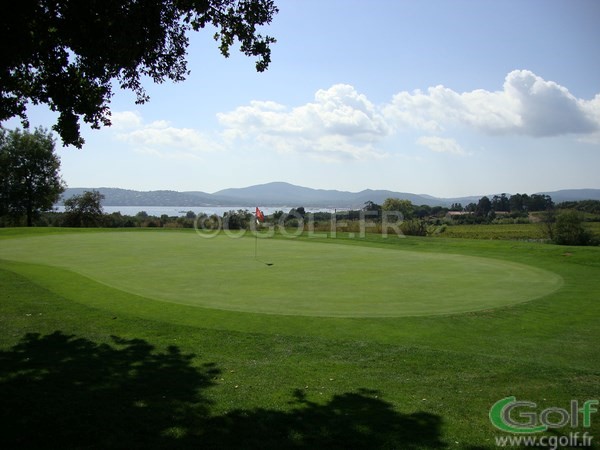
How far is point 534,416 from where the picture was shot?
4.49 m

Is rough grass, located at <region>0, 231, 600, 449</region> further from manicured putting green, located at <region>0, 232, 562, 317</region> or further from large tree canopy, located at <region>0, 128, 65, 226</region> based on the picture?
large tree canopy, located at <region>0, 128, 65, 226</region>

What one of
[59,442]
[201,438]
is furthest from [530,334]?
[59,442]

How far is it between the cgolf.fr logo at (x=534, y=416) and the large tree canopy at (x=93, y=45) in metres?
7.36

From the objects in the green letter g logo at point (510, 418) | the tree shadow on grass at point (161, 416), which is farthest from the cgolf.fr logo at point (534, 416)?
the tree shadow on grass at point (161, 416)

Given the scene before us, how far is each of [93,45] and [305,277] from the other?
726 centimetres

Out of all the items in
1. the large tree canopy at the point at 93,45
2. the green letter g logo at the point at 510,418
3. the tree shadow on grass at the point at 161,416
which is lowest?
the green letter g logo at the point at 510,418

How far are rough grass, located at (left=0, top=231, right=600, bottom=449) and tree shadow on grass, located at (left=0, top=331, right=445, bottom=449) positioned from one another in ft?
0.06

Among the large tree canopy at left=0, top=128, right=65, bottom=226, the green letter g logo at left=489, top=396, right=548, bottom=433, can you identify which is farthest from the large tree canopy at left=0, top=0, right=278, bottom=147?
the large tree canopy at left=0, top=128, right=65, bottom=226

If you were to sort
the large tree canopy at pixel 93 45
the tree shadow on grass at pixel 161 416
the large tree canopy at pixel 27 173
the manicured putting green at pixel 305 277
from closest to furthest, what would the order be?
the tree shadow on grass at pixel 161 416
the large tree canopy at pixel 93 45
the manicured putting green at pixel 305 277
the large tree canopy at pixel 27 173

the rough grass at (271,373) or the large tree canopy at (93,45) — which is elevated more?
the large tree canopy at (93,45)

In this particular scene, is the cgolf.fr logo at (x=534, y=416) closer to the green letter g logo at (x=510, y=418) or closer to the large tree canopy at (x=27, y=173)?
the green letter g logo at (x=510, y=418)

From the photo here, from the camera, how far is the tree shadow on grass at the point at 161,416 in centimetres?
387

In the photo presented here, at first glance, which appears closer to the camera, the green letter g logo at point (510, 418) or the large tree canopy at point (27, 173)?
the green letter g logo at point (510, 418)

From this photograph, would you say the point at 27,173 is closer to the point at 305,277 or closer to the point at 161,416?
the point at 305,277
